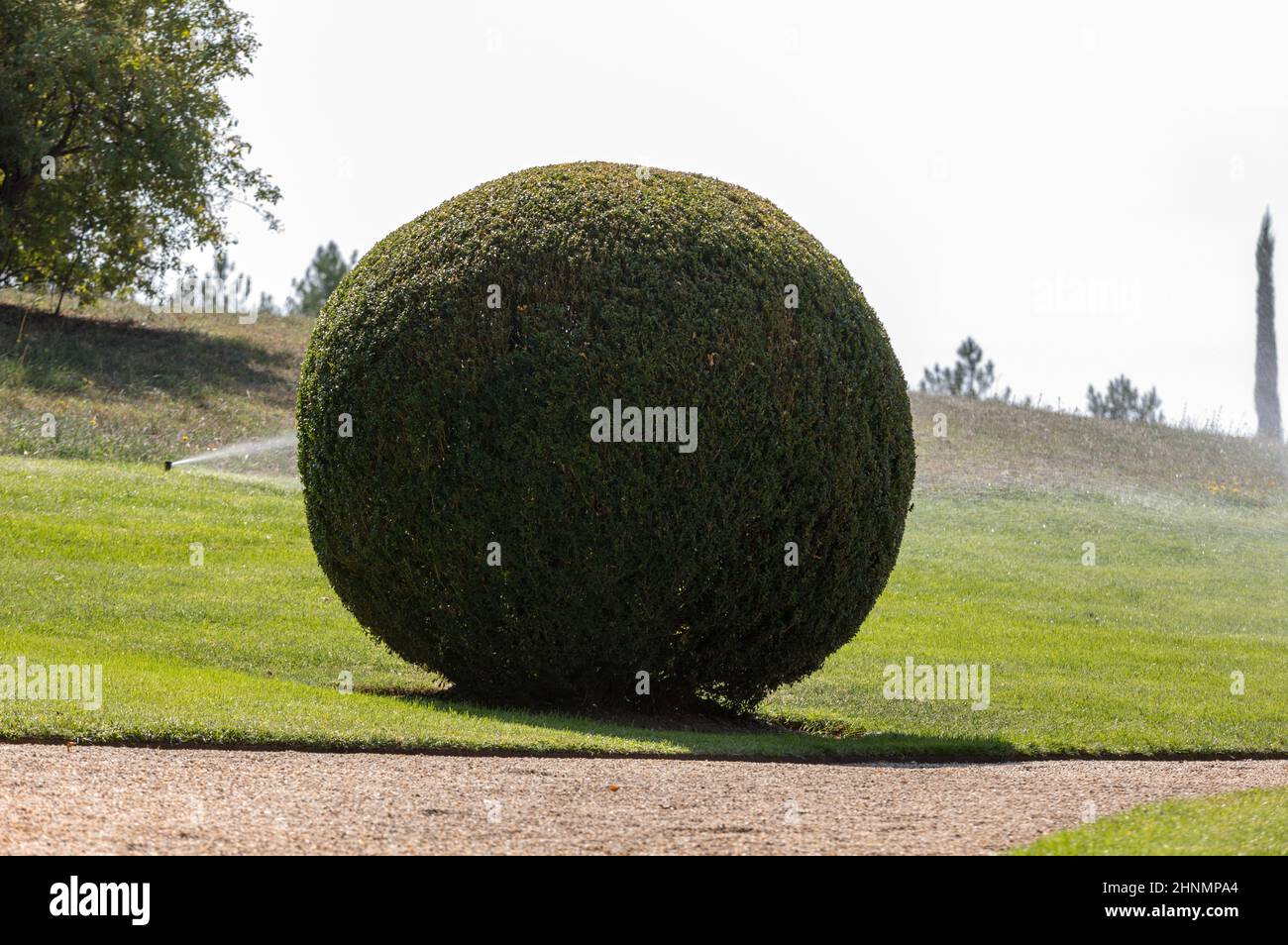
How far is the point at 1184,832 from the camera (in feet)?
23.2

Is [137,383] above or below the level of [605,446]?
above

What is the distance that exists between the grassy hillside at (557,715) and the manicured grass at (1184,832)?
3215mm

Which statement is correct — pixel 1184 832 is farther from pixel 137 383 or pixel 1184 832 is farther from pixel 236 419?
pixel 137 383

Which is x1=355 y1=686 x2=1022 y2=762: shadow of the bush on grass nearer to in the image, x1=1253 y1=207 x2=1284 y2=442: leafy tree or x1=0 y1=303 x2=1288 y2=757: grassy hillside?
x1=0 y1=303 x2=1288 y2=757: grassy hillside

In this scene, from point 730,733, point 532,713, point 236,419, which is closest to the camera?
point 532,713

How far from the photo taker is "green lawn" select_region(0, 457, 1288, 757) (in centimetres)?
1010

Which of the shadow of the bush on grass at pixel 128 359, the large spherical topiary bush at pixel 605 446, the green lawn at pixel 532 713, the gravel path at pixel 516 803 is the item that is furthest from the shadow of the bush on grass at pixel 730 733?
the shadow of the bush on grass at pixel 128 359

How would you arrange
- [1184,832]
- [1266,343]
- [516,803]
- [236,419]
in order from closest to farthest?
[1184,832], [516,803], [236,419], [1266,343]

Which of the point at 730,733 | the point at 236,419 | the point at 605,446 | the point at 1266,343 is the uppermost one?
the point at 1266,343

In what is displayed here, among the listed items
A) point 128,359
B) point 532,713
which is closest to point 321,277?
point 128,359

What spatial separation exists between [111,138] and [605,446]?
26.3 meters

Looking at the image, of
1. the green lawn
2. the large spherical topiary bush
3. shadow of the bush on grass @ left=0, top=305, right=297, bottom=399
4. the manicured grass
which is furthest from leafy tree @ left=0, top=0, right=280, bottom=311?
the manicured grass

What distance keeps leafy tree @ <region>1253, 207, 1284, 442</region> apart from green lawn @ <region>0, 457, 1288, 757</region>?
72.1 feet
